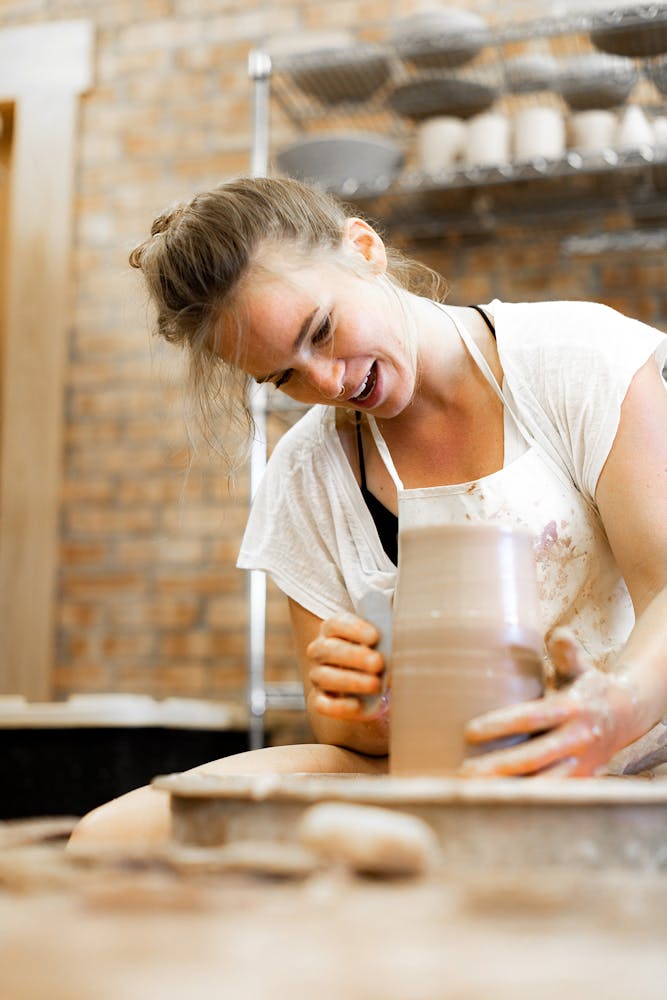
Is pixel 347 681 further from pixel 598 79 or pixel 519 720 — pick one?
pixel 598 79

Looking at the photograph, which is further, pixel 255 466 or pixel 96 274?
pixel 96 274

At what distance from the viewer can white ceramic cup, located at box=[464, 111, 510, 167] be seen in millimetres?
2533

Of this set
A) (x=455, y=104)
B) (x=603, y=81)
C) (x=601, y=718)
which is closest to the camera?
(x=601, y=718)

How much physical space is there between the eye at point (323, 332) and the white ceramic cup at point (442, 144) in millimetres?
1493

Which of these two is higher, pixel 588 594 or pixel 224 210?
pixel 224 210

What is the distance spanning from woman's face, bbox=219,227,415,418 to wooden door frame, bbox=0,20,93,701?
1919 mm

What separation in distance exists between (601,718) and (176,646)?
2265 millimetres

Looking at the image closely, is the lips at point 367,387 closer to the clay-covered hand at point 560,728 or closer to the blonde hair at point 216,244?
the blonde hair at point 216,244

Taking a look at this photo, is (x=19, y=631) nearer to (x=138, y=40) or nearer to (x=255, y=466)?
(x=255, y=466)

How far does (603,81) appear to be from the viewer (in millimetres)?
2469

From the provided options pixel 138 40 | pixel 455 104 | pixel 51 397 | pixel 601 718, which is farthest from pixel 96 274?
pixel 601 718

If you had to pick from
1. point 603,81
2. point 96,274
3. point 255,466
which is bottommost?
point 255,466

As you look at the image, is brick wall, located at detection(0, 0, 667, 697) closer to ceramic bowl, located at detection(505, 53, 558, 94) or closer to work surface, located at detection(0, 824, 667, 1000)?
ceramic bowl, located at detection(505, 53, 558, 94)

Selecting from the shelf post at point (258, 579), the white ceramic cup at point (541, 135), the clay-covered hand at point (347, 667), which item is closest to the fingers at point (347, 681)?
the clay-covered hand at point (347, 667)
